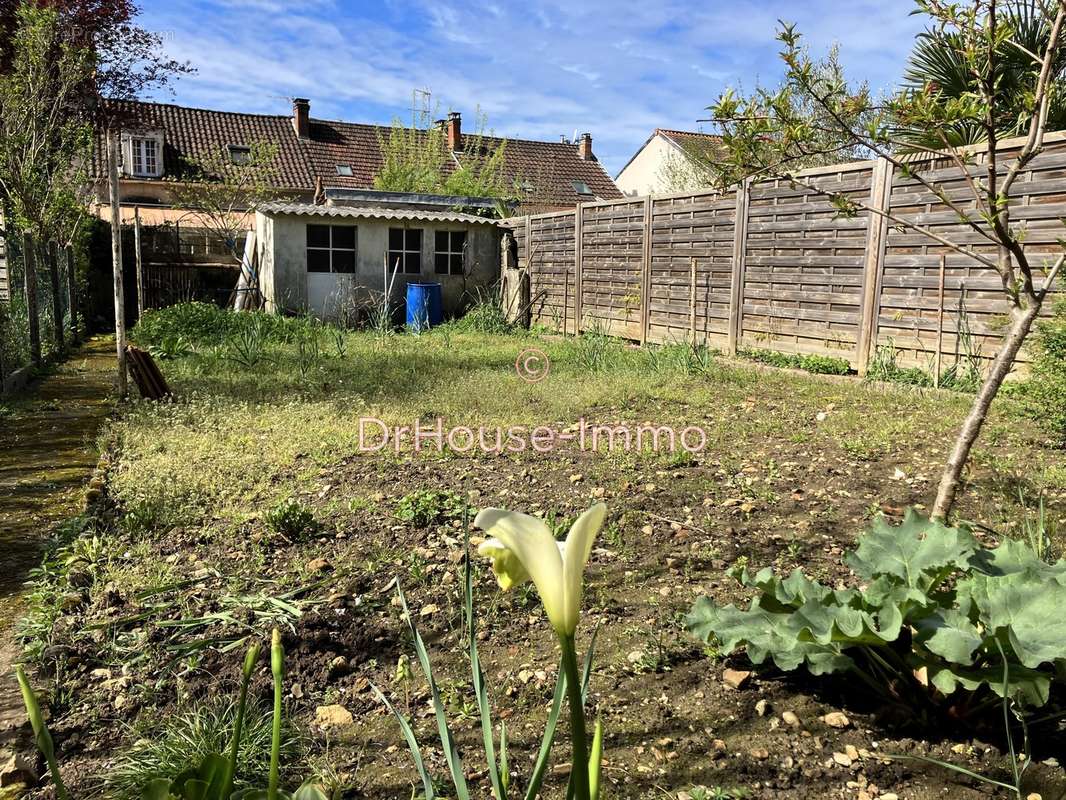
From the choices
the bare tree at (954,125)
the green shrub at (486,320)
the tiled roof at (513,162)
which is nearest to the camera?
the bare tree at (954,125)

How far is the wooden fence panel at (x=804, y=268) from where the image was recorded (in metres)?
8.12

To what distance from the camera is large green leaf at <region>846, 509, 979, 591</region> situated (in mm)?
1991

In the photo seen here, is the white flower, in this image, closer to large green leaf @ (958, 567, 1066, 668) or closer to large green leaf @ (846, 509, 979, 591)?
large green leaf @ (958, 567, 1066, 668)

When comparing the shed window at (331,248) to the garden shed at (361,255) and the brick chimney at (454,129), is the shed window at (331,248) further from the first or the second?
the brick chimney at (454,129)

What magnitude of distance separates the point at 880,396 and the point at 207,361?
734 centimetres

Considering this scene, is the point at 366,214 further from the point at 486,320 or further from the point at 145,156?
the point at 145,156

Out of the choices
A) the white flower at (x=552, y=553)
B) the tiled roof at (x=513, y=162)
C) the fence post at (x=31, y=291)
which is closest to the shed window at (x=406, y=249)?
the fence post at (x=31, y=291)

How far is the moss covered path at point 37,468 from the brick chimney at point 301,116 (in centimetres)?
2202

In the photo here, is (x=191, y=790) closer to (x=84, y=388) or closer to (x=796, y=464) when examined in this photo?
(x=796, y=464)

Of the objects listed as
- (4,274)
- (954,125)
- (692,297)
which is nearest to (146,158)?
(4,274)

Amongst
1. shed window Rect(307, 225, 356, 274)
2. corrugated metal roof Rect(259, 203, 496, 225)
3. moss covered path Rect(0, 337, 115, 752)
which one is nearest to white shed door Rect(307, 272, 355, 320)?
shed window Rect(307, 225, 356, 274)

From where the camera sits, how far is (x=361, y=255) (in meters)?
15.1

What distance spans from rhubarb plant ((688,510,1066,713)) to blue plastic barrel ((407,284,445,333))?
493 inches

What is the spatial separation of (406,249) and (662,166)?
766 inches
